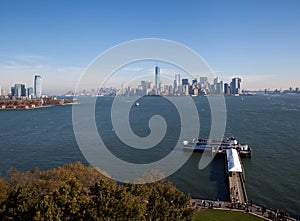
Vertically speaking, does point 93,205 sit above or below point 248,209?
above

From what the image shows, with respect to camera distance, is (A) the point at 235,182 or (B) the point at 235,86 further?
(B) the point at 235,86

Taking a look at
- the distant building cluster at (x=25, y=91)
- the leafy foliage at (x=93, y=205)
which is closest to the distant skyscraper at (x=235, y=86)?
the distant building cluster at (x=25, y=91)

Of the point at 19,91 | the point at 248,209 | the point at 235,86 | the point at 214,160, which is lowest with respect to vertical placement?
the point at 214,160

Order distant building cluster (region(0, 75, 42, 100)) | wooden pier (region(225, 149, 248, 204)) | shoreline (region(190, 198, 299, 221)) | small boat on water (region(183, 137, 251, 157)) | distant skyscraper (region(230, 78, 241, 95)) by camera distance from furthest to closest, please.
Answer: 1. distant skyscraper (region(230, 78, 241, 95))
2. distant building cluster (region(0, 75, 42, 100))
3. small boat on water (region(183, 137, 251, 157))
4. wooden pier (region(225, 149, 248, 204))
5. shoreline (region(190, 198, 299, 221))

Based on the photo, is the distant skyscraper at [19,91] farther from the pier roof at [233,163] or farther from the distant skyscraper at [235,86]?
the pier roof at [233,163]

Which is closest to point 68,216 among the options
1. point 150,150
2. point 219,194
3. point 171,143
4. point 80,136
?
point 219,194

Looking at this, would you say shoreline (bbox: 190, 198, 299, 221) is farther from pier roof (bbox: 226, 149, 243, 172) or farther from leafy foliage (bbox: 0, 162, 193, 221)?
pier roof (bbox: 226, 149, 243, 172)

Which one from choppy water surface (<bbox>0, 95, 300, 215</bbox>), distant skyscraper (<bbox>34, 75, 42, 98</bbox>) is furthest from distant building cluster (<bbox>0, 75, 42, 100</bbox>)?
choppy water surface (<bbox>0, 95, 300, 215</bbox>)

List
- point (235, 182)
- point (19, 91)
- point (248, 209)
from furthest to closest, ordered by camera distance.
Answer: point (19, 91), point (235, 182), point (248, 209)

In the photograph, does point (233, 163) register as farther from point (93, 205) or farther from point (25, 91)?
point (25, 91)

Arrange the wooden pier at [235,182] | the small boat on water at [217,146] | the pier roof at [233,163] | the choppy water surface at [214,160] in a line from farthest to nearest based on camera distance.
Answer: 1. the small boat on water at [217,146]
2. the pier roof at [233,163]
3. the choppy water surface at [214,160]
4. the wooden pier at [235,182]

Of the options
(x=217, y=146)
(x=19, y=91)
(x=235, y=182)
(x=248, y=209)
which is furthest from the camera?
(x=19, y=91)

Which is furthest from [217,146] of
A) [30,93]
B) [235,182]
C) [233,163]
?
[30,93]

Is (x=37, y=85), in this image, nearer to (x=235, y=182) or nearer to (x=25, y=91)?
(x=25, y=91)
